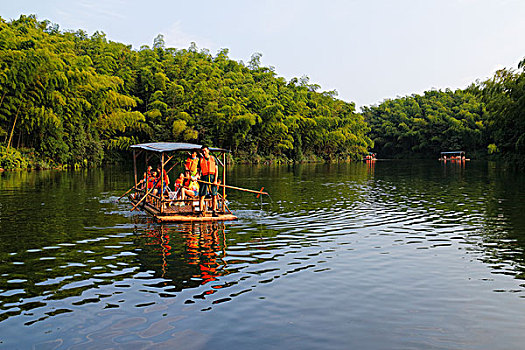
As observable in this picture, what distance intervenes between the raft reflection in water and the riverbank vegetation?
27.1 m

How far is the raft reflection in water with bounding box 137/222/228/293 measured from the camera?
826cm

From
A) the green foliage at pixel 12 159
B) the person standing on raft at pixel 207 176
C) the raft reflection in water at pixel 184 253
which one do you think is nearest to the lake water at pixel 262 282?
the raft reflection in water at pixel 184 253

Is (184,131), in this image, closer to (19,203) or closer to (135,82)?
(135,82)

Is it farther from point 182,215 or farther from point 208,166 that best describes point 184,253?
point 208,166

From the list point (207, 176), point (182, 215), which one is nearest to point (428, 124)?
point (207, 176)

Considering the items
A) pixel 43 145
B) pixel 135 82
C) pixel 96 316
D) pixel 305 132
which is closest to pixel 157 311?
pixel 96 316

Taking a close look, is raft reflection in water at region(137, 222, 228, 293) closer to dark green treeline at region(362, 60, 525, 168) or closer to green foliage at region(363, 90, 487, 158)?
dark green treeline at region(362, 60, 525, 168)

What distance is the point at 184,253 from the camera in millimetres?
10023

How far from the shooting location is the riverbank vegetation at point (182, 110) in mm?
37531

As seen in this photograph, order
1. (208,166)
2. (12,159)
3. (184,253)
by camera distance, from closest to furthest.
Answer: (184,253) < (208,166) < (12,159)

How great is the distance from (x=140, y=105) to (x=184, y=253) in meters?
52.3

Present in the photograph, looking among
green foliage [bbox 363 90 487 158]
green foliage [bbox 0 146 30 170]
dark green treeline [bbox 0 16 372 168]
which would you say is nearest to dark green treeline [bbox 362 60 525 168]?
green foliage [bbox 363 90 487 158]

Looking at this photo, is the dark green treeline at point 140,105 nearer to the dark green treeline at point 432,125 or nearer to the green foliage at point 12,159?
the green foliage at point 12,159

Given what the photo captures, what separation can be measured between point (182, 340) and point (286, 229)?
764 centimetres
